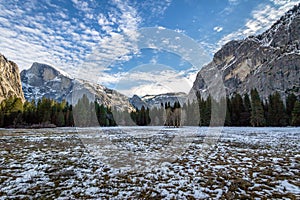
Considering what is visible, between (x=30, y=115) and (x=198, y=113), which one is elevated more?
(x=198, y=113)

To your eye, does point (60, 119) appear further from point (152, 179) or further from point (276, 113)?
point (152, 179)

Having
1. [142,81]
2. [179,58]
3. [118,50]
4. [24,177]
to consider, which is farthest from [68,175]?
[142,81]

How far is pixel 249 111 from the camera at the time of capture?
2859 inches

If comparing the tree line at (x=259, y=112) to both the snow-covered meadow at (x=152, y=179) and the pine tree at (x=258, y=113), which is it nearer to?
the pine tree at (x=258, y=113)

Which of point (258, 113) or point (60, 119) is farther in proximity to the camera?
point (60, 119)

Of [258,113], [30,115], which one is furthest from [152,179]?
[30,115]

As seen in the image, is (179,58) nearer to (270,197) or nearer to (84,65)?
(84,65)

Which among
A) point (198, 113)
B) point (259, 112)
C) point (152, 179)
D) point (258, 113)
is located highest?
point (198, 113)

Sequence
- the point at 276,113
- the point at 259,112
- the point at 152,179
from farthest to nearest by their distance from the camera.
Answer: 1. the point at 276,113
2. the point at 259,112
3. the point at 152,179

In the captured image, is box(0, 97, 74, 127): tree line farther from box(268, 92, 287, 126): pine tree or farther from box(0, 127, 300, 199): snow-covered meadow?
box(268, 92, 287, 126): pine tree

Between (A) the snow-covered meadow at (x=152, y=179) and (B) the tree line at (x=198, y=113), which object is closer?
(A) the snow-covered meadow at (x=152, y=179)

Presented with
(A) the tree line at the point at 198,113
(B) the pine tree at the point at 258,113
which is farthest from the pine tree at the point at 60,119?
(B) the pine tree at the point at 258,113

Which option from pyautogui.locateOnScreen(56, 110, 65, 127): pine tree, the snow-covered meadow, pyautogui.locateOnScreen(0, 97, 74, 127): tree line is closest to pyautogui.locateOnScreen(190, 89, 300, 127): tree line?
the snow-covered meadow

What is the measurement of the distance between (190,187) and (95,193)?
3487 mm
